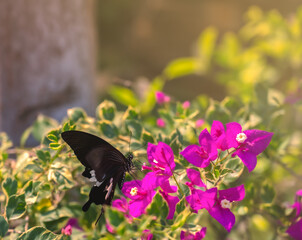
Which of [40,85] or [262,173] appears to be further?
[40,85]

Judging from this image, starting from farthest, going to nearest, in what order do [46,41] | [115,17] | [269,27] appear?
[115,17] → [269,27] → [46,41]

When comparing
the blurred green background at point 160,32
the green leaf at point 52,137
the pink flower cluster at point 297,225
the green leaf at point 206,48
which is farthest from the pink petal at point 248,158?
the blurred green background at point 160,32

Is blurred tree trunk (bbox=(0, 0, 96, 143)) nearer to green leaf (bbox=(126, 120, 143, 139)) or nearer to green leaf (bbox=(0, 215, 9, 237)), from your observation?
green leaf (bbox=(126, 120, 143, 139))

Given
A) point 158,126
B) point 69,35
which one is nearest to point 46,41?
point 69,35

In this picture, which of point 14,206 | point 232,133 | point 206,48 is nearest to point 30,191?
point 14,206

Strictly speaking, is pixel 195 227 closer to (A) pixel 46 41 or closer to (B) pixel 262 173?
(B) pixel 262 173

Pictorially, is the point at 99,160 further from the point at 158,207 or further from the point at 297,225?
the point at 297,225
